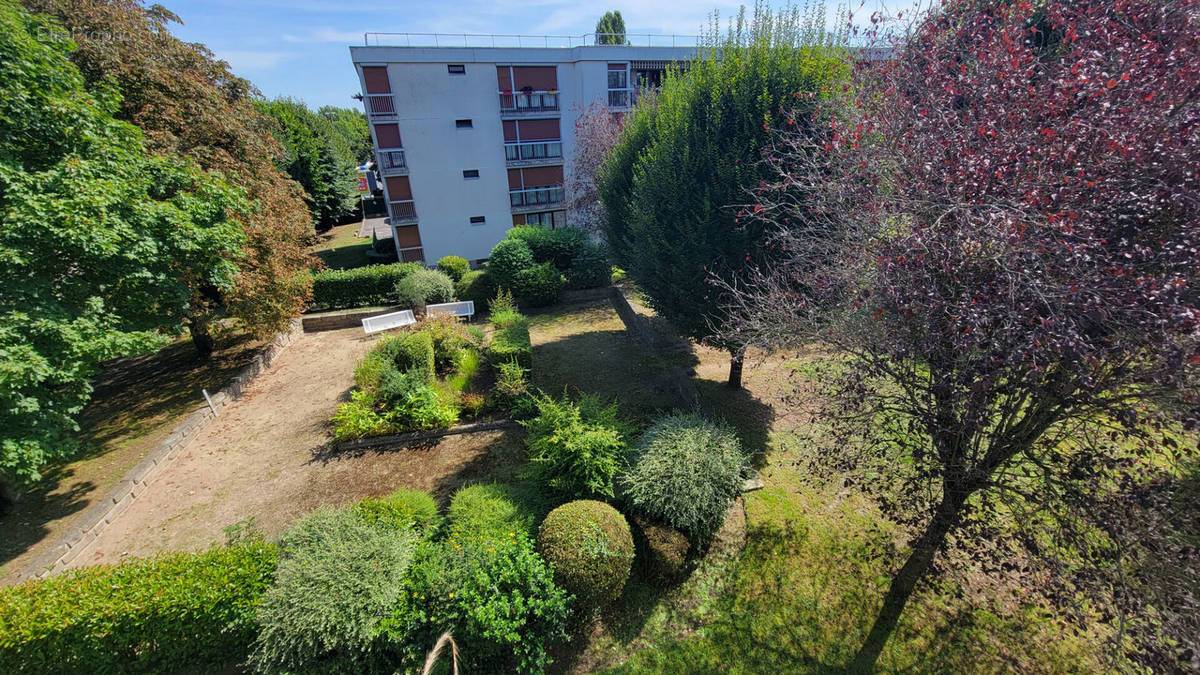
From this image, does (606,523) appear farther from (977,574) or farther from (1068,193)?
(1068,193)

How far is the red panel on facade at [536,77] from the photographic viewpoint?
26.6m

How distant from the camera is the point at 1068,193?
409 centimetres

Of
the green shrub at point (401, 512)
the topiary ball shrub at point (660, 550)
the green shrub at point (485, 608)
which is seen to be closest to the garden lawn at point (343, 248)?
the green shrub at point (401, 512)

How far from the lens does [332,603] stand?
16.7ft

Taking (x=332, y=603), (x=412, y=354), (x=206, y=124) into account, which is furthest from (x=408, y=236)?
(x=332, y=603)

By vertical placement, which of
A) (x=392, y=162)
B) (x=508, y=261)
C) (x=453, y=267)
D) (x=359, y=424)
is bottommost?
(x=359, y=424)

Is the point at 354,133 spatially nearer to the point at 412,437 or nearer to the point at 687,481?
the point at 412,437

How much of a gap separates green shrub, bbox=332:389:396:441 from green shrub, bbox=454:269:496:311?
9.73 metres

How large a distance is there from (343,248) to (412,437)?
29.8 m

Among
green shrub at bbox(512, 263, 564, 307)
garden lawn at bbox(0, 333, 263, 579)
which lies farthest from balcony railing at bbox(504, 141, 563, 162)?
garden lawn at bbox(0, 333, 263, 579)

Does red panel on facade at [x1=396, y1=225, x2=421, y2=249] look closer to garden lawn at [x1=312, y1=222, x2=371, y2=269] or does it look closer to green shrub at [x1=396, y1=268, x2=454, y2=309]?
garden lawn at [x1=312, y1=222, x2=371, y2=269]

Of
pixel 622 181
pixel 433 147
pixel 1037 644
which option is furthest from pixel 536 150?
pixel 1037 644

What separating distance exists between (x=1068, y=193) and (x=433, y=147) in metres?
28.3

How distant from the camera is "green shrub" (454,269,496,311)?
19.7m
